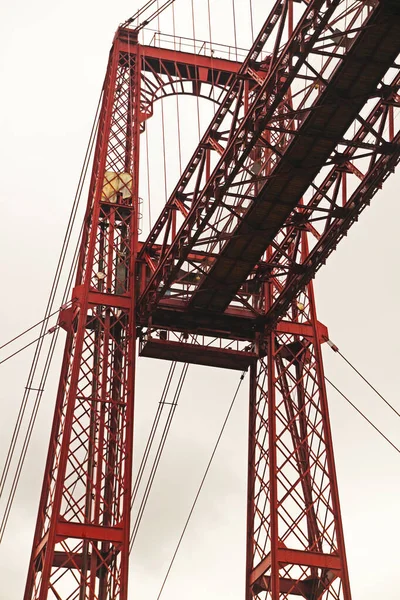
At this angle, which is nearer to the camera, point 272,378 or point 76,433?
point 76,433

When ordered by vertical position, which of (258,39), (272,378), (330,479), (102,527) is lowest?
(102,527)

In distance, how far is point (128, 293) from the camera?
115ft

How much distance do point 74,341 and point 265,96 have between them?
9987 mm

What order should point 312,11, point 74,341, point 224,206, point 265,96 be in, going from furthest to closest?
point 74,341
point 224,206
point 265,96
point 312,11

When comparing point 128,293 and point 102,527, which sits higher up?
point 128,293

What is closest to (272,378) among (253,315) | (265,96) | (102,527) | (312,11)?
(253,315)

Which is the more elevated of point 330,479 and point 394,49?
point 394,49

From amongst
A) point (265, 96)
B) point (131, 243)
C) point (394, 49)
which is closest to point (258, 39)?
point (265, 96)

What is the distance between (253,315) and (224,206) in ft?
18.8

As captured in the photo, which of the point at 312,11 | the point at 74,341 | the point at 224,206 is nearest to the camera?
the point at 312,11

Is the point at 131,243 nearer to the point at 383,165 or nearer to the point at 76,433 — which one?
the point at 76,433

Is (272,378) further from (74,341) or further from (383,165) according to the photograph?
(383,165)

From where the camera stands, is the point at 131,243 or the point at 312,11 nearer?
the point at 312,11

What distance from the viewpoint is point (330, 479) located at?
3294 centimetres
